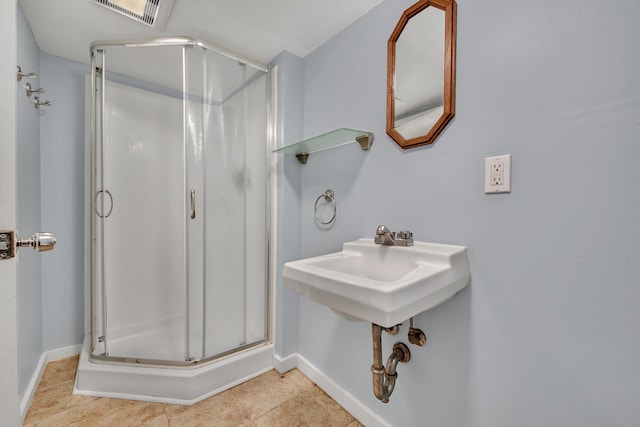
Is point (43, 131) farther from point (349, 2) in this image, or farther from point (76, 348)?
point (349, 2)

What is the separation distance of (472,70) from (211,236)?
1522mm

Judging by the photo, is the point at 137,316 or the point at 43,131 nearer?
the point at 43,131

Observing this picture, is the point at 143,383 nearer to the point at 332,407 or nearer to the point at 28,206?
the point at 332,407

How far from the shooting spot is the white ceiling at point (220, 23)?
1302mm

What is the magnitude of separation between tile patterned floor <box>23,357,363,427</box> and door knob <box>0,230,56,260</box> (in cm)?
112

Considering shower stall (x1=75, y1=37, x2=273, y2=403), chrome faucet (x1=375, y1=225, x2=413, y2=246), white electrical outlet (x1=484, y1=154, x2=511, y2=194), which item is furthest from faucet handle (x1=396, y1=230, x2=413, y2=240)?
shower stall (x1=75, y1=37, x2=273, y2=403)

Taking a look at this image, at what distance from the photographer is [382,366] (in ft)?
3.18

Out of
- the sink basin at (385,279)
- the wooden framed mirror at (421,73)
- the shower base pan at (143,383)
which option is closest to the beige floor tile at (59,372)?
the shower base pan at (143,383)

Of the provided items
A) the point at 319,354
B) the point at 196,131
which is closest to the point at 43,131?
the point at 196,131

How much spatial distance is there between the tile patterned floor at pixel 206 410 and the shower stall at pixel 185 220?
0.21 ft

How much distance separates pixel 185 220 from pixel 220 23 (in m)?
1.11

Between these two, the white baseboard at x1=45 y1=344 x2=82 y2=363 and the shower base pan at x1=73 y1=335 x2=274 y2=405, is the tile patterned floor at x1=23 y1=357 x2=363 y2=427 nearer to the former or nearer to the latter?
the shower base pan at x1=73 y1=335 x2=274 y2=405

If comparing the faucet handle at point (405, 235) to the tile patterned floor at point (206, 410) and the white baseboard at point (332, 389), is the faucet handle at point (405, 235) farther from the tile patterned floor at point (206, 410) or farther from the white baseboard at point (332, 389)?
the tile patterned floor at point (206, 410)

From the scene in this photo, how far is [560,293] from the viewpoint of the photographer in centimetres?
76
